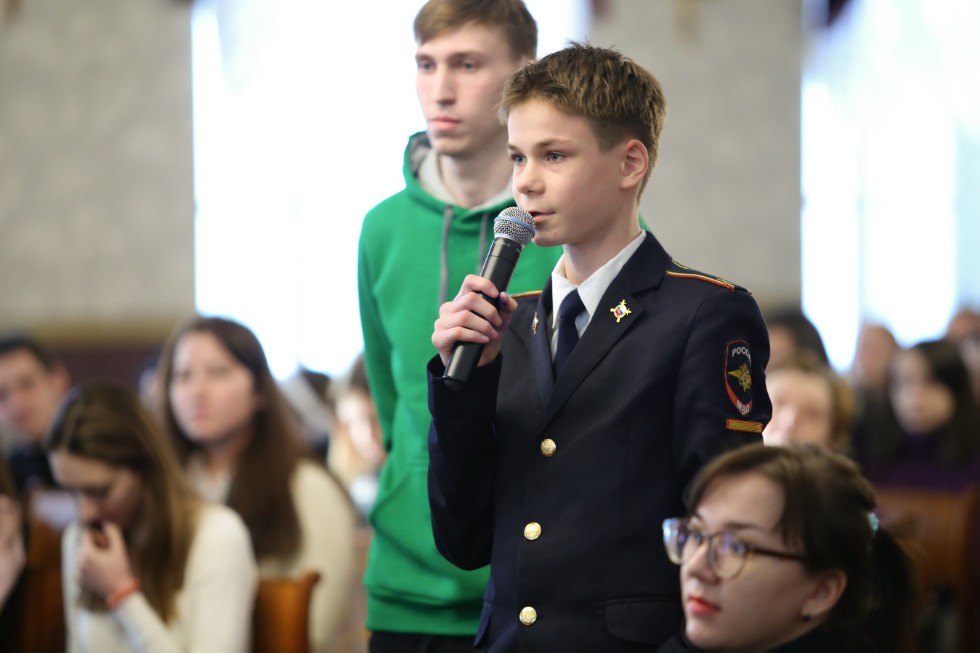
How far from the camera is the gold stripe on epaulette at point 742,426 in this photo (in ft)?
5.33

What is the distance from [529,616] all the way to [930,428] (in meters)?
4.05

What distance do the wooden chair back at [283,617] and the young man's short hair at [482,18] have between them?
1264mm

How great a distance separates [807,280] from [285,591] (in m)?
8.17

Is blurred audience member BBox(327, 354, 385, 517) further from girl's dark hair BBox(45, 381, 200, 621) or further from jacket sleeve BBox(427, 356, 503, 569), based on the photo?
jacket sleeve BBox(427, 356, 503, 569)

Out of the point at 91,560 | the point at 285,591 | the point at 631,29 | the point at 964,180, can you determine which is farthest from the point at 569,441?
the point at 964,180

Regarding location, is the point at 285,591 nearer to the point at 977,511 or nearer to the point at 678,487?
the point at 678,487

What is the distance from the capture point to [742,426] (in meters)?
1.64

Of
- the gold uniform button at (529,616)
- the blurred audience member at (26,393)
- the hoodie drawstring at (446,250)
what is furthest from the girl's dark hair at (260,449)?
the blurred audience member at (26,393)

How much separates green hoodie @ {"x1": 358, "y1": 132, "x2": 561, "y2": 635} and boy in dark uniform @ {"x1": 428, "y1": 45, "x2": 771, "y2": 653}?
0.40 meters

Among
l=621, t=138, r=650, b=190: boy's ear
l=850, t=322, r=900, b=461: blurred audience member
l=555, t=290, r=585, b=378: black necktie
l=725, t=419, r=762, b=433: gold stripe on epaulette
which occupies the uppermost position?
l=621, t=138, r=650, b=190: boy's ear

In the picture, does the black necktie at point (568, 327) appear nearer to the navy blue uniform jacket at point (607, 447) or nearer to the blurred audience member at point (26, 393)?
the navy blue uniform jacket at point (607, 447)

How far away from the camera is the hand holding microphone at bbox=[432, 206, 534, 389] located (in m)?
1.60

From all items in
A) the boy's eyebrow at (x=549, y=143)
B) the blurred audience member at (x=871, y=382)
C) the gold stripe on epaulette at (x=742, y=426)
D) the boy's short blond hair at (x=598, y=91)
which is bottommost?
the blurred audience member at (x=871, y=382)

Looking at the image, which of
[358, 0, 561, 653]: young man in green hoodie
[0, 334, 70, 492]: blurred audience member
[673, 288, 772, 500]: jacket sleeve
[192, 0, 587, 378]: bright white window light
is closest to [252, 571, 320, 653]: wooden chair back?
[358, 0, 561, 653]: young man in green hoodie
